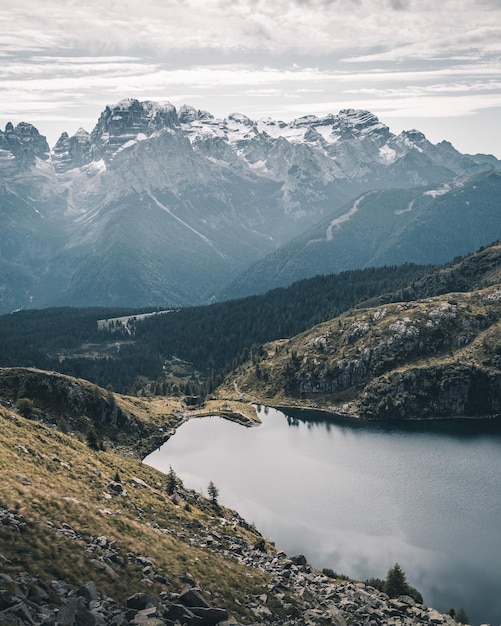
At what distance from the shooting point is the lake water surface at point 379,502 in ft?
373

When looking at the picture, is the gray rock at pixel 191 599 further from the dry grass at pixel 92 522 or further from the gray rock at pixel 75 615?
the gray rock at pixel 75 615

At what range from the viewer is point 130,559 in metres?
70.9

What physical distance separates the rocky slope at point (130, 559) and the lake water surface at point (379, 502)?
1910 centimetres

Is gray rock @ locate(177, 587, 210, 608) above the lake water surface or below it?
above

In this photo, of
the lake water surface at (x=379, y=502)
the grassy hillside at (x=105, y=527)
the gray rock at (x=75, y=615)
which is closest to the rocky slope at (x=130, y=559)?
the gray rock at (x=75, y=615)

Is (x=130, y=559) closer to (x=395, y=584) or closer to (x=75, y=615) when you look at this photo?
(x=75, y=615)

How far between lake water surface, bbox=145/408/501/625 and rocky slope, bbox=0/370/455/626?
19.1m

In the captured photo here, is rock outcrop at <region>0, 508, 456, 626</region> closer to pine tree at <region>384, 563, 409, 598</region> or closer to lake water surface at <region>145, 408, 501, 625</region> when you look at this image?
pine tree at <region>384, 563, 409, 598</region>

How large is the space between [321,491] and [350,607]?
74394mm

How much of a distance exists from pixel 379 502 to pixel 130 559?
282ft

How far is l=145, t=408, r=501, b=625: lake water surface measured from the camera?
11369cm

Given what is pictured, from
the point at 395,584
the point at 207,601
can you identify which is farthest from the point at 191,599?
the point at 395,584

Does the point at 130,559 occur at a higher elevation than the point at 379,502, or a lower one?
higher

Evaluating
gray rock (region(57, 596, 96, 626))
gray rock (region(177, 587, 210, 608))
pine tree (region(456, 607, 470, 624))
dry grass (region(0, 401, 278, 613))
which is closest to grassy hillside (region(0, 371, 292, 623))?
dry grass (region(0, 401, 278, 613))
